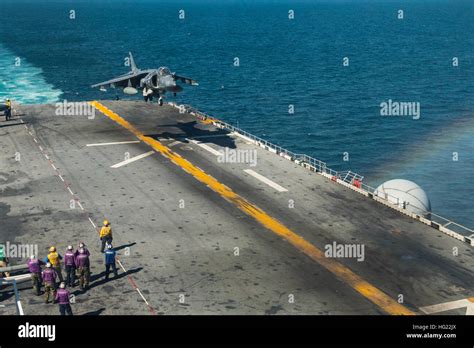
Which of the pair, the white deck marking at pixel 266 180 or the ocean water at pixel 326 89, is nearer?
the white deck marking at pixel 266 180

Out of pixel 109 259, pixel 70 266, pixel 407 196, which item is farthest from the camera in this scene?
pixel 407 196

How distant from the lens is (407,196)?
125 feet

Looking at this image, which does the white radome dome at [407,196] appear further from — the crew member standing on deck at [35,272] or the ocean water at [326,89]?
the crew member standing on deck at [35,272]

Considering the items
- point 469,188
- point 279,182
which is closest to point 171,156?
point 279,182

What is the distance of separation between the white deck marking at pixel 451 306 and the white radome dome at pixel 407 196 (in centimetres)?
1102

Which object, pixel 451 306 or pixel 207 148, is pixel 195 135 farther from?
pixel 451 306

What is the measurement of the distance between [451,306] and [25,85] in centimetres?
8635

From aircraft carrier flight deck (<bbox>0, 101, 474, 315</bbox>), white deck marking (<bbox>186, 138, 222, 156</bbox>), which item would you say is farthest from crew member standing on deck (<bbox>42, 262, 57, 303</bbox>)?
white deck marking (<bbox>186, 138, 222, 156</bbox>)

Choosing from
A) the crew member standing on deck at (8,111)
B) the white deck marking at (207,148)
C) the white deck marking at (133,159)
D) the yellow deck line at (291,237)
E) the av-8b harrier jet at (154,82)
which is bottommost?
the yellow deck line at (291,237)

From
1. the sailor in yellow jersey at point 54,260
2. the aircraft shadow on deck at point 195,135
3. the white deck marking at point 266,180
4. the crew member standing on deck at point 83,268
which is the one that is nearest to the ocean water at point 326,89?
the aircraft shadow on deck at point 195,135

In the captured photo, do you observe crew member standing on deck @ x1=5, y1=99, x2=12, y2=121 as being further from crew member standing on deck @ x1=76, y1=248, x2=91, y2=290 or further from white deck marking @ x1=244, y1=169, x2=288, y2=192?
crew member standing on deck @ x1=76, y1=248, x2=91, y2=290

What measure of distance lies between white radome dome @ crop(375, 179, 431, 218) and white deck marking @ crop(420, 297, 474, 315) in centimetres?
1102

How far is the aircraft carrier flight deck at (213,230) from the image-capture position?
89.8 feet

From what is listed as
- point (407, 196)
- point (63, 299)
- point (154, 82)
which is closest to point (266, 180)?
point (407, 196)
